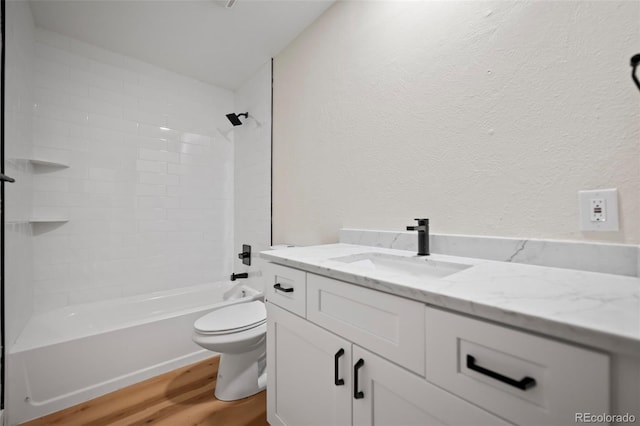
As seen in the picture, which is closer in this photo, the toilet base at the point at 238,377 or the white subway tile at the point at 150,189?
the toilet base at the point at 238,377

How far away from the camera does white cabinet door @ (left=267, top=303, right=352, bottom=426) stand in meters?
0.87

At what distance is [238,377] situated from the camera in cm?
162

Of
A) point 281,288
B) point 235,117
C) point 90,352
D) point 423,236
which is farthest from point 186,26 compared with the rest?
point 90,352

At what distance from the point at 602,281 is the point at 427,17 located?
1246 mm

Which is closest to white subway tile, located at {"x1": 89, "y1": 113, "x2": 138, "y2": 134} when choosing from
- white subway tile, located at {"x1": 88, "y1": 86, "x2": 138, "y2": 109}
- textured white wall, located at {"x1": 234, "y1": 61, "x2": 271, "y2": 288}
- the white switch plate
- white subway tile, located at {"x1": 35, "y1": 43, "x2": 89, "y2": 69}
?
white subway tile, located at {"x1": 88, "y1": 86, "x2": 138, "y2": 109}

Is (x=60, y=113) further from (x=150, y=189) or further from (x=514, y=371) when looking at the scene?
(x=514, y=371)

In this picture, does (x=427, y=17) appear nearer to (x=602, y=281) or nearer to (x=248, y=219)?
(x=602, y=281)

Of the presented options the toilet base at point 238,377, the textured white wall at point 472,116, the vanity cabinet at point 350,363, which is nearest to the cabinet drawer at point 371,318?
the vanity cabinet at point 350,363

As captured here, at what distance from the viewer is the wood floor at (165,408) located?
1.43 meters

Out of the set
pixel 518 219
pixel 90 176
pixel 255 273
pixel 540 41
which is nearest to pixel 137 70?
pixel 90 176

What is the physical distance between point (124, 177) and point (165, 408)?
1.81 meters

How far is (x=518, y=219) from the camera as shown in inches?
38.4

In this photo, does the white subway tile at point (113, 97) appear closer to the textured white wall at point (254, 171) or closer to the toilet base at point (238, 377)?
the textured white wall at point (254, 171)

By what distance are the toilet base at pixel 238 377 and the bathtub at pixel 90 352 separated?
1.69 ft
